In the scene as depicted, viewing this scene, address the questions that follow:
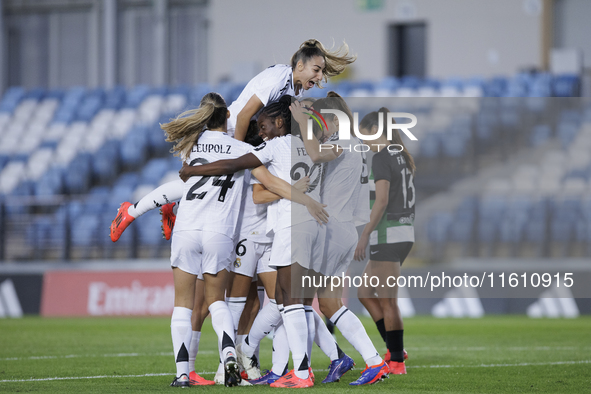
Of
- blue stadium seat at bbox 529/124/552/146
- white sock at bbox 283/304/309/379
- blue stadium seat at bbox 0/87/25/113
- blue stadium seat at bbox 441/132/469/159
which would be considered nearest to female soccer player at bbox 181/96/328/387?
white sock at bbox 283/304/309/379

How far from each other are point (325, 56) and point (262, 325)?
78.1 inches

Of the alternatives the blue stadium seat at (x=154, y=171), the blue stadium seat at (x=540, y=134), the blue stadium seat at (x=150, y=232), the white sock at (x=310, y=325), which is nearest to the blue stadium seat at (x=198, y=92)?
the blue stadium seat at (x=154, y=171)

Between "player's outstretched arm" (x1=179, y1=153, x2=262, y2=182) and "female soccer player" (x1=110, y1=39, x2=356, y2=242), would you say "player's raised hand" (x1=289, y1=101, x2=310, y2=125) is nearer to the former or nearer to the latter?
"female soccer player" (x1=110, y1=39, x2=356, y2=242)

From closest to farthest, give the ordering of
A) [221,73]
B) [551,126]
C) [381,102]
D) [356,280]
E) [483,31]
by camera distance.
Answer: [356,280], [551,126], [381,102], [483,31], [221,73]

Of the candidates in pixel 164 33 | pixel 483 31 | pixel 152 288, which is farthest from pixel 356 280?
pixel 164 33

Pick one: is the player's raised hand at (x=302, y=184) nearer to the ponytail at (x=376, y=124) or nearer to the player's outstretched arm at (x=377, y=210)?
the player's outstretched arm at (x=377, y=210)

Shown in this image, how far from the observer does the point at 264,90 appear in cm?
525

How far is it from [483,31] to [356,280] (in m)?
10.0

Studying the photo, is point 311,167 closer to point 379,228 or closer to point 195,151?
point 195,151

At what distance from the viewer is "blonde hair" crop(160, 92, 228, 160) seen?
4965 mm

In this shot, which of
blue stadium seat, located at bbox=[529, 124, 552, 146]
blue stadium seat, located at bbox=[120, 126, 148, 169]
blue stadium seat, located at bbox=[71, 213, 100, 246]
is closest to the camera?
blue stadium seat, located at bbox=[71, 213, 100, 246]

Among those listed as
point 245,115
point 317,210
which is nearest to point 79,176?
point 245,115

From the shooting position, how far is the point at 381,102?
15.2 m

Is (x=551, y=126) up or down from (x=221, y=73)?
down
